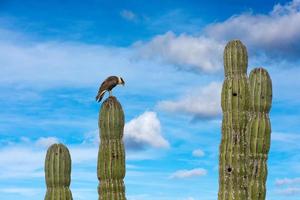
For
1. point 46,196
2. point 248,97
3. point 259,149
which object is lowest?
point 46,196

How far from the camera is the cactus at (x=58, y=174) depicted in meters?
14.9

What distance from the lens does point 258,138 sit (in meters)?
15.6

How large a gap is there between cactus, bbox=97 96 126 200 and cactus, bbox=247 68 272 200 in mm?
3112

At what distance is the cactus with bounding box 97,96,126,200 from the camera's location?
50.3 feet

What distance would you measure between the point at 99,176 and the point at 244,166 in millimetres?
3515

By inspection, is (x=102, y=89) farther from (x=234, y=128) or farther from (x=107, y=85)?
(x=234, y=128)

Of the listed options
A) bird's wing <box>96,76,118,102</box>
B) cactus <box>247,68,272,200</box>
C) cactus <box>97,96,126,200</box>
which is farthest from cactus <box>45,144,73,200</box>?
cactus <box>247,68,272,200</box>

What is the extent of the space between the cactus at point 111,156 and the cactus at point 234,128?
248cm

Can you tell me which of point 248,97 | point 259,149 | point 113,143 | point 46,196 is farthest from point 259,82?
point 46,196

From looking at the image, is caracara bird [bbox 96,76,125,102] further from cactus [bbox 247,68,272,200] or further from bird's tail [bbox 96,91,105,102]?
cactus [bbox 247,68,272,200]

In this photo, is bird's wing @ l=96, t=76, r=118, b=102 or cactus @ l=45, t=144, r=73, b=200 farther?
bird's wing @ l=96, t=76, r=118, b=102

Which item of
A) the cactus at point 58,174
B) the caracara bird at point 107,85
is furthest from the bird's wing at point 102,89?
the cactus at point 58,174

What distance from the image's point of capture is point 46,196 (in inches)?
592

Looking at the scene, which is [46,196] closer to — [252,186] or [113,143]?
[113,143]
